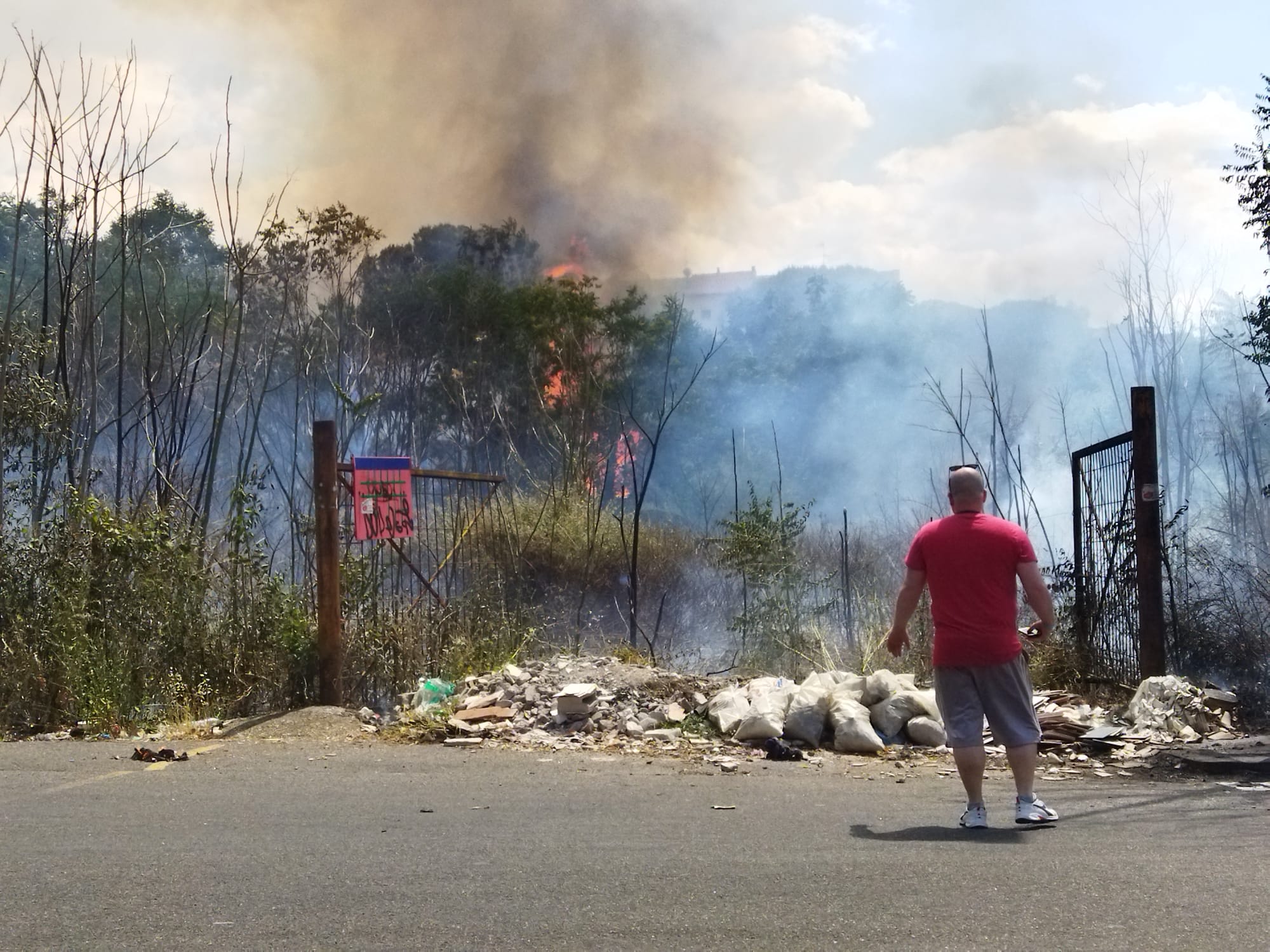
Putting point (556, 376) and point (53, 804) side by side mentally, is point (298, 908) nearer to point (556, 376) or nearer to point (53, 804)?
point (53, 804)

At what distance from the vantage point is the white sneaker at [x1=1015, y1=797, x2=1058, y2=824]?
17.1 feet

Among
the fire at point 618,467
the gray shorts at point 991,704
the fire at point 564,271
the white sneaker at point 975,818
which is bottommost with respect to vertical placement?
the white sneaker at point 975,818


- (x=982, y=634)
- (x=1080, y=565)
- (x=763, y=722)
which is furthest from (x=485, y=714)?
(x=1080, y=565)

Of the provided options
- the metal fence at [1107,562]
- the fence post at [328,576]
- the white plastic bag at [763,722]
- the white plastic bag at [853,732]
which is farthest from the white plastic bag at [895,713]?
the fence post at [328,576]

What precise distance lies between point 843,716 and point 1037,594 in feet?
9.65

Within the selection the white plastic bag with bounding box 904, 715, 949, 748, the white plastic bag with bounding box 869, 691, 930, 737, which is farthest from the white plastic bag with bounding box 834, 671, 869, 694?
the white plastic bag with bounding box 904, 715, 949, 748

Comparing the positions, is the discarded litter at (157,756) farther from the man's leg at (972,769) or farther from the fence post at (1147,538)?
the fence post at (1147,538)

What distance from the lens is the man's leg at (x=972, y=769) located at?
5.25 metres

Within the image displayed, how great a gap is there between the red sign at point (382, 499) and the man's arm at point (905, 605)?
5090 mm

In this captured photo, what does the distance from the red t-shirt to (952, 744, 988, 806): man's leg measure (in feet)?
1.29

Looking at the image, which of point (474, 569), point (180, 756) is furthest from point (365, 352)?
point (180, 756)

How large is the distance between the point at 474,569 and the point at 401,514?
137cm

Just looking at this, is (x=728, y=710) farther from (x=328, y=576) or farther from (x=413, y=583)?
(x=413, y=583)

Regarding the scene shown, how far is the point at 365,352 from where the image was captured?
24.0m
